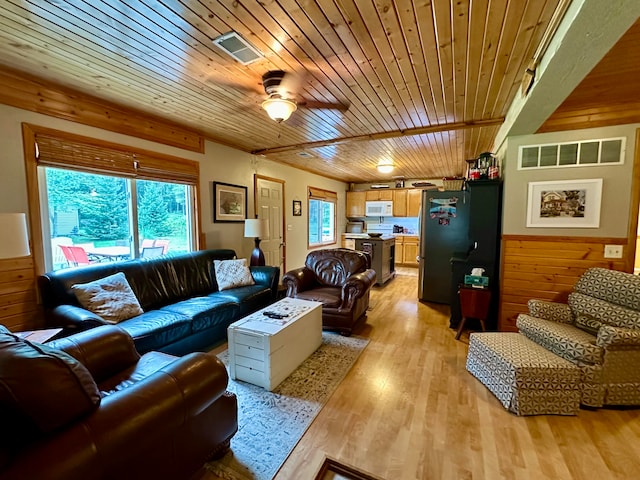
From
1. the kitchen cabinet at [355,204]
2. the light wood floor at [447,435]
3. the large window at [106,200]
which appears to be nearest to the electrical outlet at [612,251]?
the light wood floor at [447,435]

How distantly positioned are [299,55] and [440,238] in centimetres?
333

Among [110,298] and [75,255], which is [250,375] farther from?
[75,255]

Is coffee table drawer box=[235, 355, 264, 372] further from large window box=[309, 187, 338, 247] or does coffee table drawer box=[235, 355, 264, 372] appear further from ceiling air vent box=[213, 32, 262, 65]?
large window box=[309, 187, 338, 247]

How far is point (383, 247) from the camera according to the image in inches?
221

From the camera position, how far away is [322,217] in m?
7.43

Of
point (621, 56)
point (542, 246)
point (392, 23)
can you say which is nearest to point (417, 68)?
point (392, 23)

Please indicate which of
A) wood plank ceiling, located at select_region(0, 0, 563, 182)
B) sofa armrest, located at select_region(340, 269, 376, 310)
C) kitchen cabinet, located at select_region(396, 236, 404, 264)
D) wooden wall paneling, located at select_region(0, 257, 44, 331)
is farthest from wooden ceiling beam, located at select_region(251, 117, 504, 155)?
kitchen cabinet, located at select_region(396, 236, 404, 264)

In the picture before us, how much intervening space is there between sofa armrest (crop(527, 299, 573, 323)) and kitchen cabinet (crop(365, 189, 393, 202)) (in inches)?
221

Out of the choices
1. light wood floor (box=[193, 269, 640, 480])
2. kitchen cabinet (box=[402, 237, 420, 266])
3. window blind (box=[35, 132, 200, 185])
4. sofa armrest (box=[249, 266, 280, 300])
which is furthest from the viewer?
kitchen cabinet (box=[402, 237, 420, 266])

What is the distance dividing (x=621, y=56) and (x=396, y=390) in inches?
108

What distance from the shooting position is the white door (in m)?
5.06

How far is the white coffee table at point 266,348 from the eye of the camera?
221 cm

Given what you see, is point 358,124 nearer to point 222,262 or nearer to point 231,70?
point 231,70

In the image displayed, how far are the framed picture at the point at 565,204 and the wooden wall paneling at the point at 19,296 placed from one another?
15.2 feet
